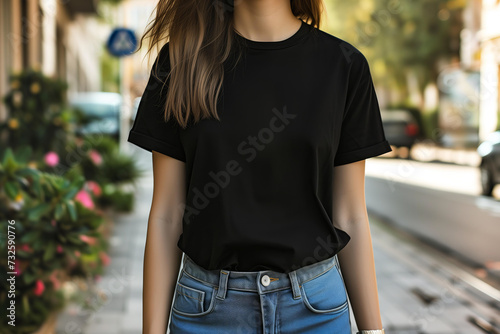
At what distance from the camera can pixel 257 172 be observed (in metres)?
1.49

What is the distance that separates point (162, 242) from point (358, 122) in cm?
59

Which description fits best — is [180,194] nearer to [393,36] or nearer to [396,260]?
[396,260]

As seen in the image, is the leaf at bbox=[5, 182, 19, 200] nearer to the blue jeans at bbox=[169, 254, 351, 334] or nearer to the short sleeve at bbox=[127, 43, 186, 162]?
the short sleeve at bbox=[127, 43, 186, 162]

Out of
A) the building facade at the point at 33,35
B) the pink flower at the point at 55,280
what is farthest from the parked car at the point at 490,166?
the pink flower at the point at 55,280

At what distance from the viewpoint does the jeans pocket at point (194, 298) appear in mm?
1484

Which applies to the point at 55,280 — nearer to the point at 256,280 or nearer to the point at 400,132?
the point at 256,280

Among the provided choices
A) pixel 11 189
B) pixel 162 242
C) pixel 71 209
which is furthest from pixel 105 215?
pixel 162 242

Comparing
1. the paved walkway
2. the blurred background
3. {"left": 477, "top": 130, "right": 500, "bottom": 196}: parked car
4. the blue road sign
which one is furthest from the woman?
{"left": 477, "top": 130, "right": 500, "bottom": 196}: parked car

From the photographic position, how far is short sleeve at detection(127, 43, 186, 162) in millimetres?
1559

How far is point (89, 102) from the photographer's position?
1852cm

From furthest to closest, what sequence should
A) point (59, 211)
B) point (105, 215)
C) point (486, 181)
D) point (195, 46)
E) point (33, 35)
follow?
1. point (486, 181)
2. point (33, 35)
3. point (105, 215)
4. point (59, 211)
5. point (195, 46)

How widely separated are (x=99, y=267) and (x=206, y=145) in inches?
141

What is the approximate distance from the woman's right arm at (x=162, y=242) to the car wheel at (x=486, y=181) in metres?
10.8

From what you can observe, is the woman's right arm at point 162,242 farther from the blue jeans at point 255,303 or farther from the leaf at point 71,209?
the leaf at point 71,209
